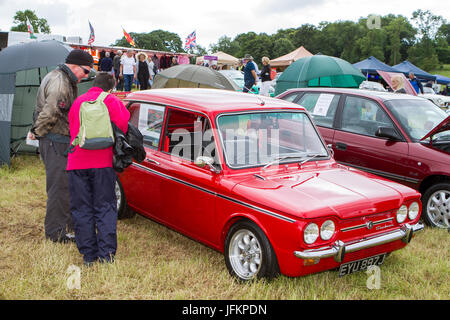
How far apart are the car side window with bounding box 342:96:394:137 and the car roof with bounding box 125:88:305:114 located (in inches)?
75.8

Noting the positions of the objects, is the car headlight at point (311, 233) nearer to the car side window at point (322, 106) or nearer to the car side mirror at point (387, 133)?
the car side mirror at point (387, 133)

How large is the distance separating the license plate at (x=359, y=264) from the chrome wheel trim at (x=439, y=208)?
199 cm

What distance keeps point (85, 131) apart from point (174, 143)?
1.18 metres

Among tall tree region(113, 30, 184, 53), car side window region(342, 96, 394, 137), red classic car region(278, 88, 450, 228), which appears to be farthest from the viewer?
tall tree region(113, 30, 184, 53)

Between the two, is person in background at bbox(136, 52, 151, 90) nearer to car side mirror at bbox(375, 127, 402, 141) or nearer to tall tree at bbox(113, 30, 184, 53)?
car side mirror at bbox(375, 127, 402, 141)

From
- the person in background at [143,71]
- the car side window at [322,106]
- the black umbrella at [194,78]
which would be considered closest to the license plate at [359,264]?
the car side window at [322,106]

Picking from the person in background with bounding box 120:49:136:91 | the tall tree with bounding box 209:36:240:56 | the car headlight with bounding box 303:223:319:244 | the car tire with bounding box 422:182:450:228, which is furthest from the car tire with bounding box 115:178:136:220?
the tall tree with bounding box 209:36:240:56

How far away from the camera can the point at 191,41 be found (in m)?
33.5

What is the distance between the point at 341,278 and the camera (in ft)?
13.8

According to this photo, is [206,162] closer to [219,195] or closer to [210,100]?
[219,195]

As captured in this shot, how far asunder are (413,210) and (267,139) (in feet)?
5.03

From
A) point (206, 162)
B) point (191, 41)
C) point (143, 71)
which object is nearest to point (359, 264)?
point (206, 162)

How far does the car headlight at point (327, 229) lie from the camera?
3.62 meters

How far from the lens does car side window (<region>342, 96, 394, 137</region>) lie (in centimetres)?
647
